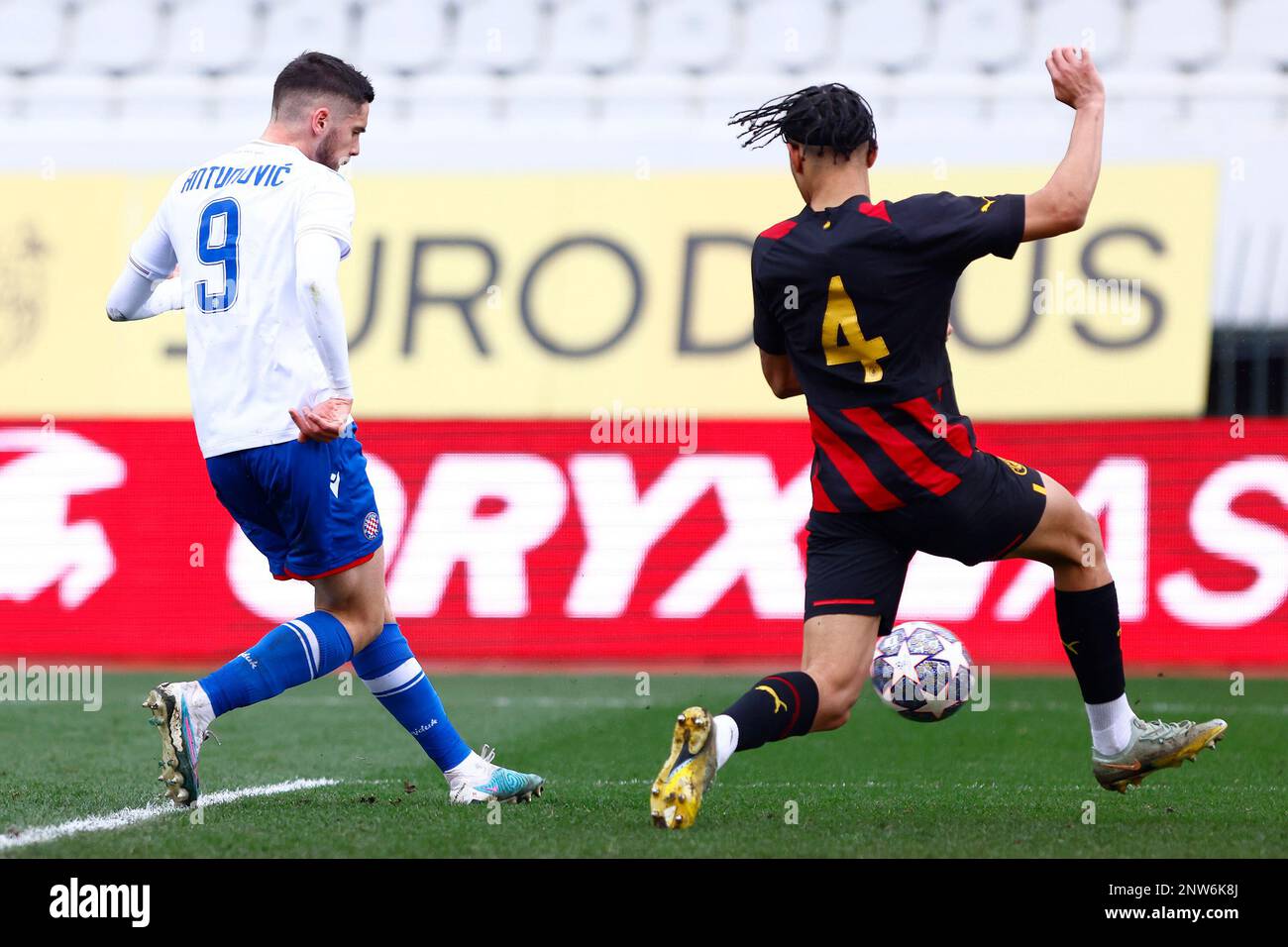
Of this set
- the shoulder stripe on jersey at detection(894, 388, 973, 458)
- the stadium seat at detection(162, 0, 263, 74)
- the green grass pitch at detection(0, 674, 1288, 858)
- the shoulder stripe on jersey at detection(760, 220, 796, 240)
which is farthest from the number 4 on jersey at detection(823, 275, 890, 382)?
the stadium seat at detection(162, 0, 263, 74)

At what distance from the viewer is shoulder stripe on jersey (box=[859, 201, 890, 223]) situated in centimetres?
416

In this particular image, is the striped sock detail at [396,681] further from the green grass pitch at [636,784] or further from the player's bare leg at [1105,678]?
the player's bare leg at [1105,678]

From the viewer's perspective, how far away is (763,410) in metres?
13.0

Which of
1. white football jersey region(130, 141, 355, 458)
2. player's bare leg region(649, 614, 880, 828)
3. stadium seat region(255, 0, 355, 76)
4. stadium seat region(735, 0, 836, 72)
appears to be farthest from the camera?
stadium seat region(255, 0, 355, 76)

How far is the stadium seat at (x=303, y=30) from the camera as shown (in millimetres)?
17234

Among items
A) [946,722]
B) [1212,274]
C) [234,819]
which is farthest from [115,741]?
[1212,274]

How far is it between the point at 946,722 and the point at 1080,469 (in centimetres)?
359

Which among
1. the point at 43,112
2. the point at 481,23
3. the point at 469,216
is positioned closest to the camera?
the point at 469,216

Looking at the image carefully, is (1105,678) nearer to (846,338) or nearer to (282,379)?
(846,338)

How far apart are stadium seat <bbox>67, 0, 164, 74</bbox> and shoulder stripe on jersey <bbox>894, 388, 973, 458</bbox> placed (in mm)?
14353

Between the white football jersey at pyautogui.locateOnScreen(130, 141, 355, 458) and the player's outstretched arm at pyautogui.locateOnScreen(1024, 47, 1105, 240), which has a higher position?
the player's outstretched arm at pyautogui.locateOnScreen(1024, 47, 1105, 240)

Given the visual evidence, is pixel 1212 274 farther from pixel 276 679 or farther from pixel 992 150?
pixel 276 679
